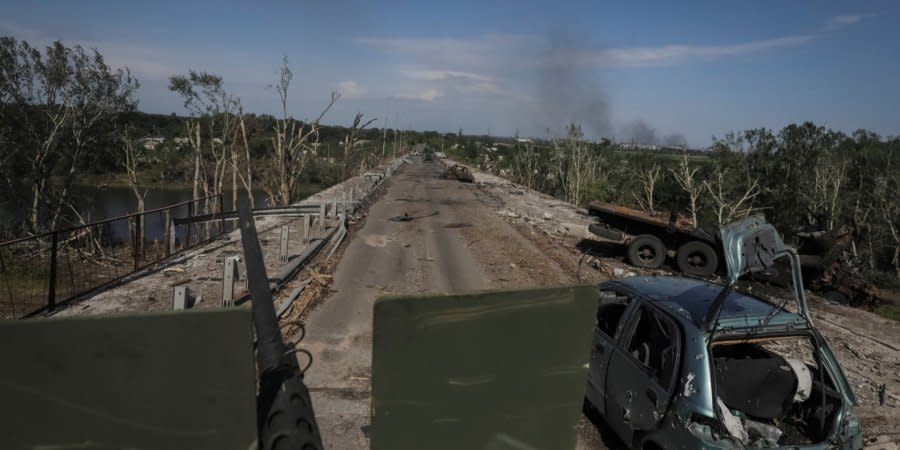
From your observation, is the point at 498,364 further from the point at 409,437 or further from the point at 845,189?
the point at 845,189

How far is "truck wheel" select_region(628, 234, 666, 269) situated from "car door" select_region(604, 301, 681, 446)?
816 centimetres

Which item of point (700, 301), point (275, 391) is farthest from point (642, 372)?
point (275, 391)

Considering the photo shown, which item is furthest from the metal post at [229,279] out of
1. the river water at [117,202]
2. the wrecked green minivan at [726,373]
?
the river water at [117,202]

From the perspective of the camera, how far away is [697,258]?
12.6 m

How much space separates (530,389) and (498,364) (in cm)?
24

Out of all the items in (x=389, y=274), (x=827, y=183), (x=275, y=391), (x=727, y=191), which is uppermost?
(x=827, y=183)

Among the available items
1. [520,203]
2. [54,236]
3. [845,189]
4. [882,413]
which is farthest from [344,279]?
[845,189]

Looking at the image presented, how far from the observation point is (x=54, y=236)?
7527mm

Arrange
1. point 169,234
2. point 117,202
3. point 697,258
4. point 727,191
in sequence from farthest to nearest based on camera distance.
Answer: point 117,202 < point 727,191 < point 697,258 < point 169,234

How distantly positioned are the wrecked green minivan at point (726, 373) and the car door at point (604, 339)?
19mm

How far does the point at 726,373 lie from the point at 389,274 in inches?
330

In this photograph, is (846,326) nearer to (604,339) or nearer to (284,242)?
(604,339)

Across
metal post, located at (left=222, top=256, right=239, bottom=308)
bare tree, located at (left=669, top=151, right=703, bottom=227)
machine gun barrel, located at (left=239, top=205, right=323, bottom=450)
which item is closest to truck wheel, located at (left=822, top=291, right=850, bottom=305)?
metal post, located at (left=222, top=256, right=239, bottom=308)

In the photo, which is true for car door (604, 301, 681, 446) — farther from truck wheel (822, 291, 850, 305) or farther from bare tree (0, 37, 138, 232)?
bare tree (0, 37, 138, 232)
